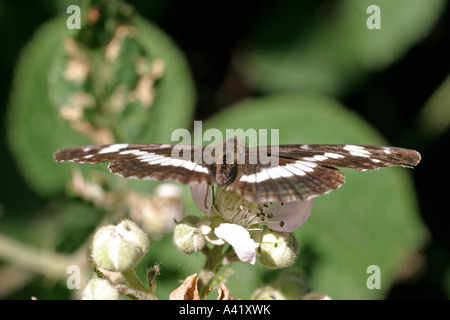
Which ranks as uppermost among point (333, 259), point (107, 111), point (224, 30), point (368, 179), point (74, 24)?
point (224, 30)

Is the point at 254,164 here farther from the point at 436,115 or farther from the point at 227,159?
the point at 436,115

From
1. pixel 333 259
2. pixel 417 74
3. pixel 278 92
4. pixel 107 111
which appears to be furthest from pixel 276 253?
pixel 417 74

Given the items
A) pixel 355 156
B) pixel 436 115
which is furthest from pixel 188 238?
pixel 436 115

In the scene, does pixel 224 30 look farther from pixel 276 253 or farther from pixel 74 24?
pixel 276 253

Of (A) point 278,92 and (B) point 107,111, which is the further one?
(A) point 278,92

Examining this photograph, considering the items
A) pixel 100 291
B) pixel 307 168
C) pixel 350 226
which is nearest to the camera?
pixel 100 291

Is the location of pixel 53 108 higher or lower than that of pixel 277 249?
higher

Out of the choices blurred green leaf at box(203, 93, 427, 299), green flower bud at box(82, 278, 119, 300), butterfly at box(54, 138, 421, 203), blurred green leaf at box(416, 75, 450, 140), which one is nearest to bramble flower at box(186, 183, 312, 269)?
butterfly at box(54, 138, 421, 203)

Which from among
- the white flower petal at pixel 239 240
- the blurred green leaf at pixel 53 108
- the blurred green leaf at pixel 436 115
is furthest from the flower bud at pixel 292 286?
the blurred green leaf at pixel 436 115
